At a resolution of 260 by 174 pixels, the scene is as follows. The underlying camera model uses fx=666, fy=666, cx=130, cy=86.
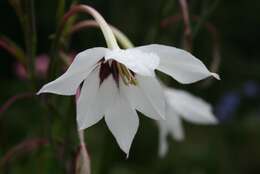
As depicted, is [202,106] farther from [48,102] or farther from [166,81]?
[48,102]

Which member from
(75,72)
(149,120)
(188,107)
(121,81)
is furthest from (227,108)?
(75,72)

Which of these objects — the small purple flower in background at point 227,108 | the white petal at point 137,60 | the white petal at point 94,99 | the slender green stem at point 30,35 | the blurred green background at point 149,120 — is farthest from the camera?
the small purple flower in background at point 227,108

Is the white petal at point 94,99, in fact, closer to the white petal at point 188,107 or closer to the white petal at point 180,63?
the white petal at point 180,63

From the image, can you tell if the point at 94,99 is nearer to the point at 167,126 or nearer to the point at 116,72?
the point at 116,72

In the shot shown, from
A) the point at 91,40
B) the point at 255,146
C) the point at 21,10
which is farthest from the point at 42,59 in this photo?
the point at 21,10

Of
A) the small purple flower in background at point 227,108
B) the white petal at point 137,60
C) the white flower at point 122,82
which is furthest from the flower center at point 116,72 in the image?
the small purple flower in background at point 227,108

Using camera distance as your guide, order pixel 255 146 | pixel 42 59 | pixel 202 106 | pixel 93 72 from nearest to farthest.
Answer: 1. pixel 93 72
2. pixel 202 106
3. pixel 42 59
4. pixel 255 146
